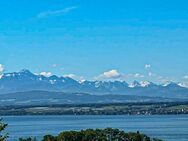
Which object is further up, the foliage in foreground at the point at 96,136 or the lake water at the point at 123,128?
the lake water at the point at 123,128

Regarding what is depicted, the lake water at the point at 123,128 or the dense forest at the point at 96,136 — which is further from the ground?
the lake water at the point at 123,128

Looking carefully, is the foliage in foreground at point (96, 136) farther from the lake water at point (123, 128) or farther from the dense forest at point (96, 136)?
the lake water at point (123, 128)

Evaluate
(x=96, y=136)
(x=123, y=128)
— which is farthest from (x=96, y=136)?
(x=123, y=128)

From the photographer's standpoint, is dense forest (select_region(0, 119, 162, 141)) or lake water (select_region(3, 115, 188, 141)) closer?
dense forest (select_region(0, 119, 162, 141))

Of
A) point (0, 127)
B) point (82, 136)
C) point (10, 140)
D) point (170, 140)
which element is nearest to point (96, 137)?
point (82, 136)

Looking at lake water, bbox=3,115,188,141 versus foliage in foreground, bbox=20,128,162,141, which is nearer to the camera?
foliage in foreground, bbox=20,128,162,141

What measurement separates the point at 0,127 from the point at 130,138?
2541 cm

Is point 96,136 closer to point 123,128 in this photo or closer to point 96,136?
point 96,136

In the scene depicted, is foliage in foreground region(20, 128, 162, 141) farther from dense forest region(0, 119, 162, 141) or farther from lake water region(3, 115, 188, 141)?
lake water region(3, 115, 188, 141)

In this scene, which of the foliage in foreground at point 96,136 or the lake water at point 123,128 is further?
the lake water at point 123,128

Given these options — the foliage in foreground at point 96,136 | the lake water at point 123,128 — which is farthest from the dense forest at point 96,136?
the lake water at point 123,128

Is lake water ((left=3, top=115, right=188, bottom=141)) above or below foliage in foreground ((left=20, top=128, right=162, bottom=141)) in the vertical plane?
above

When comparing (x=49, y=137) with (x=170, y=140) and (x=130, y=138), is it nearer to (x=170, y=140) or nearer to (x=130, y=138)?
(x=130, y=138)

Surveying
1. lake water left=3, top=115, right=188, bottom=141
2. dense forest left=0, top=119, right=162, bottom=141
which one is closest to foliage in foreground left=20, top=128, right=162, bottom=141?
dense forest left=0, top=119, right=162, bottom=141
